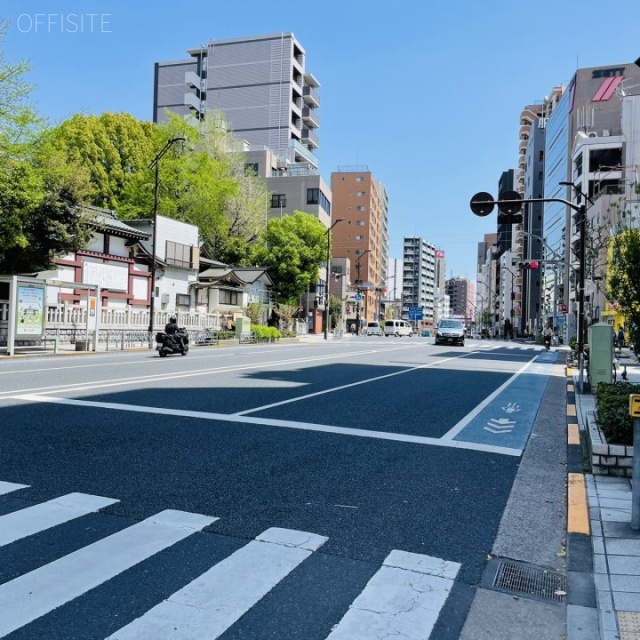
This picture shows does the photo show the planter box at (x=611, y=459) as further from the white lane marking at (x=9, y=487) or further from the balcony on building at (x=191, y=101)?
the balcony on building at (x=191, y=101)

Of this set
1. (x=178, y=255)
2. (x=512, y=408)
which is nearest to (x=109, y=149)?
(x=178, y=255)

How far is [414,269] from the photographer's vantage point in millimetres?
180250

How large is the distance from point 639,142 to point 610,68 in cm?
1702

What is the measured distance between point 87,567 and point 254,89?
8361 cm

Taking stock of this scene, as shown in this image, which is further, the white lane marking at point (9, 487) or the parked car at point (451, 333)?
the parked car at point (451, 333)

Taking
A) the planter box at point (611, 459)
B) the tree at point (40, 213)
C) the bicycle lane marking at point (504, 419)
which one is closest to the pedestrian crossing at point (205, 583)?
the planter box at point (611, 459)

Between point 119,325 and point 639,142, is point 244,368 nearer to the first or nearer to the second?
point 119,325

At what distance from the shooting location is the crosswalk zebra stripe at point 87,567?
9.96 feet

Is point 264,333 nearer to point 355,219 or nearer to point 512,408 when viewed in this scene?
point 512,408

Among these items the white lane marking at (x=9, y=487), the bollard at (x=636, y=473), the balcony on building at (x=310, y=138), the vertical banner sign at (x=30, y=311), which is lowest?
the white lane marking at (x=9, y=487)

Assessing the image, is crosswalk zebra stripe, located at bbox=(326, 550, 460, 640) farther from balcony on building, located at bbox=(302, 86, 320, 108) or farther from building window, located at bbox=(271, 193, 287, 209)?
balcony on building, located at bbox=(302, 86, 320, 108)

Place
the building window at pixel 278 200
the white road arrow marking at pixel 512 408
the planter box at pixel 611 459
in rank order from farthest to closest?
1. the building window at pixel 278 200
2. the white road arrow marking at pixel 512 408
3. the planter box at pixel 611 459

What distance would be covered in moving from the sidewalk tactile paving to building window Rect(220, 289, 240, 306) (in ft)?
146

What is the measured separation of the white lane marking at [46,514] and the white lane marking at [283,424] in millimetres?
3721
